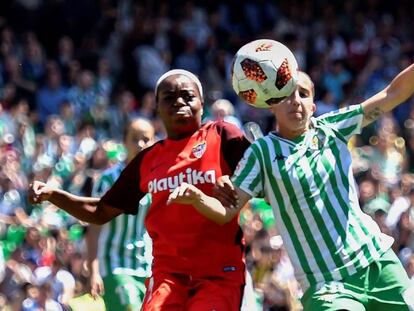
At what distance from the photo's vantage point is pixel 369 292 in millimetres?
7035


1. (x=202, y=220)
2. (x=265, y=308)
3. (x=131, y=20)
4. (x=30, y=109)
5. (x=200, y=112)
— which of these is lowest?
(x=265, y=308)

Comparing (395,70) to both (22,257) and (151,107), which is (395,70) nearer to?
(151,107)

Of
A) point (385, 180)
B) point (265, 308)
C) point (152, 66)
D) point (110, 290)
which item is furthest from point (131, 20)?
point (110, 290)

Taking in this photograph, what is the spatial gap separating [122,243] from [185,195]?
10.5ft

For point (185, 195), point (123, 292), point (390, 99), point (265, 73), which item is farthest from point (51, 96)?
point (185, 195)

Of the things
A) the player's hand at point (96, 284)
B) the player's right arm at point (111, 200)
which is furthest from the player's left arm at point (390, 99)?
the player's hand at point (96, 284)

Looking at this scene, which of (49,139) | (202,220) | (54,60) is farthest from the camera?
(54,60)

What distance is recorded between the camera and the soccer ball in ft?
23.8

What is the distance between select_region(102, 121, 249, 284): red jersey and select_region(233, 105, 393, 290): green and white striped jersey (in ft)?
1.19

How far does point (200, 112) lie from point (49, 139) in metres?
10.2

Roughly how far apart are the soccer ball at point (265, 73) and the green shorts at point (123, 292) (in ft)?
8.72

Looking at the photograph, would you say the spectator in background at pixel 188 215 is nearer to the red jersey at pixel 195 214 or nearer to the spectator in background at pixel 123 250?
the red jersey at pixel 195 214

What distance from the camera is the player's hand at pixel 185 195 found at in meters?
6.73

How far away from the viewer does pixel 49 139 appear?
58.2ft
